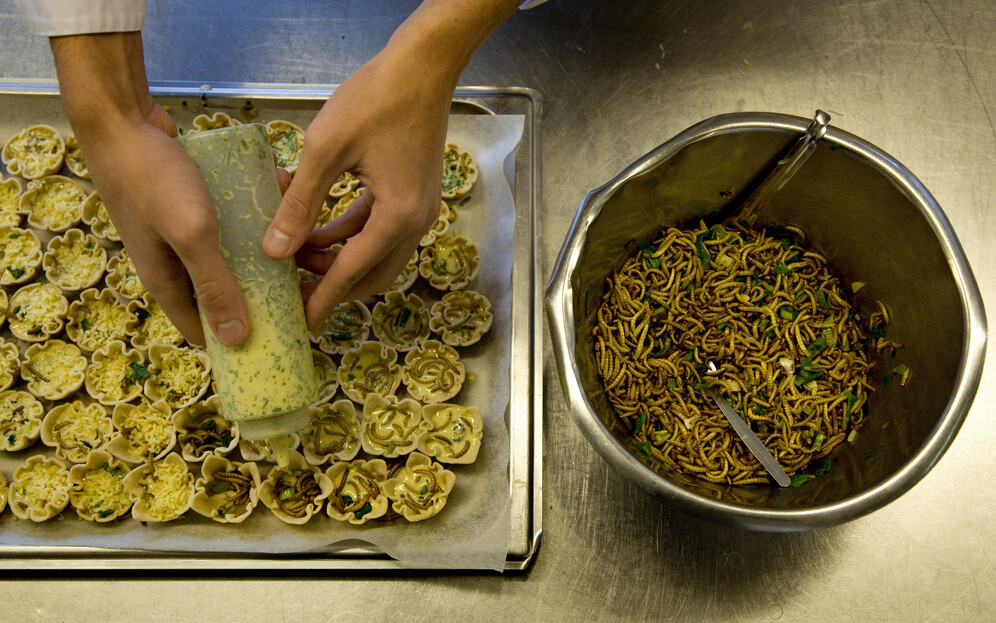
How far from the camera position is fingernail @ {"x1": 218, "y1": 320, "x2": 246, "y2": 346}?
1.46 metres

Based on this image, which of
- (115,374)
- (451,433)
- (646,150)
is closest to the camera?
(451,433)

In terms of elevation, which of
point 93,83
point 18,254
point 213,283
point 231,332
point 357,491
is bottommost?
point 357,491

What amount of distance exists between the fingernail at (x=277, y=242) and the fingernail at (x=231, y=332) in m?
0.21

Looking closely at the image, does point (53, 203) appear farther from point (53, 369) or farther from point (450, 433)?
point (450, 433)

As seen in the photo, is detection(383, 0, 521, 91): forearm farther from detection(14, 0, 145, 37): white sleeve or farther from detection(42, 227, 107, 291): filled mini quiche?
detection(42, 227, 107, 291): filled mini quiche

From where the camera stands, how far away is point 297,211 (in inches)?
53.4

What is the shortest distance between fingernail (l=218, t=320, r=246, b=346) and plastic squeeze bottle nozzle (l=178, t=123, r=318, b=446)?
0.10 feet

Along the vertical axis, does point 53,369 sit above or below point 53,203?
below

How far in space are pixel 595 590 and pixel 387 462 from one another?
80 cm

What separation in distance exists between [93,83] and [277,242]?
55 cm

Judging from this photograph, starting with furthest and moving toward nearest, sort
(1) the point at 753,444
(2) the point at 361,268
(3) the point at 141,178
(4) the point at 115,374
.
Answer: (4) the point at 115,374 < (1) the point at 753,444 < (2) the point at 361,268 < (3) the point at 141,178

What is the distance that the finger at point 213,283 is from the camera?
1.30m

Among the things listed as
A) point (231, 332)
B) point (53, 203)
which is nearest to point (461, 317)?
point (231, 332)

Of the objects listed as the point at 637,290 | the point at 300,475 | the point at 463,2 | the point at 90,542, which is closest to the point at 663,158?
the point at 637,290
